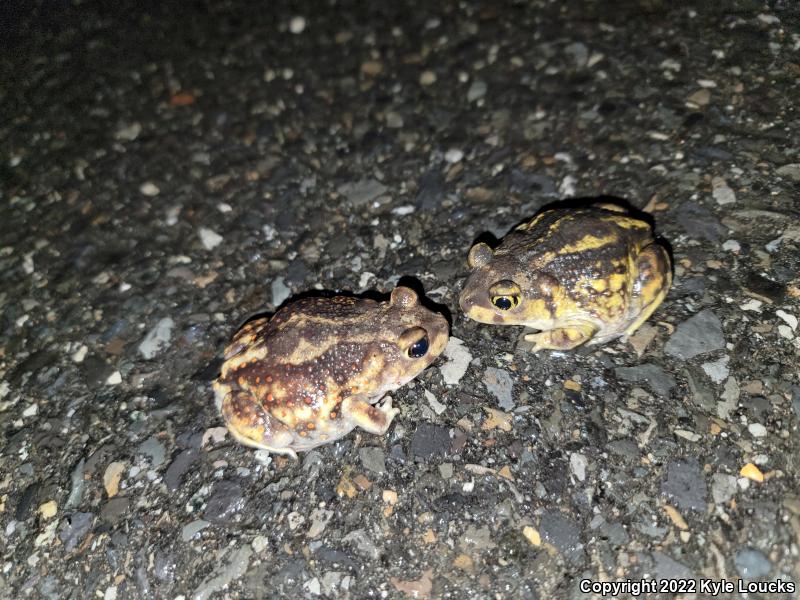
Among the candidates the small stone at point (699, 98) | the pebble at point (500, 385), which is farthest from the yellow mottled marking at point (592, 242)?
the small stone at point (699, 98)

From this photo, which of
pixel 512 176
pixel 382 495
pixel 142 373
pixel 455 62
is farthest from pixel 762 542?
pixel 455 62

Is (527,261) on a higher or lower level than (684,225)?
higher

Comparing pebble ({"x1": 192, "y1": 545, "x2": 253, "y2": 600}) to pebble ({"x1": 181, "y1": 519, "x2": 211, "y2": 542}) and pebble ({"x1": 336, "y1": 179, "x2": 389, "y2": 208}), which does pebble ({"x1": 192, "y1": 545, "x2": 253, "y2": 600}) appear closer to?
pebble ({"x1": 181, "y1": 519, "x2": 211, "y2": 542})

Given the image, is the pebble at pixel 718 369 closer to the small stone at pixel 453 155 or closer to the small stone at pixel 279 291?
the small stone at pixel 453 155

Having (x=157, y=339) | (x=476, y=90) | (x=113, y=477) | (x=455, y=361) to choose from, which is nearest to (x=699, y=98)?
(x=476, y=90)

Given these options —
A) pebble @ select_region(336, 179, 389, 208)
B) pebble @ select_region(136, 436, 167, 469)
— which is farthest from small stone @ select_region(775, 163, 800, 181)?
pebble @ select_region(136, 436, 167, 469)

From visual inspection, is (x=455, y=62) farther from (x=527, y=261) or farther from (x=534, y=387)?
(x=534, y=387)
